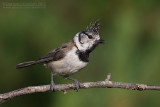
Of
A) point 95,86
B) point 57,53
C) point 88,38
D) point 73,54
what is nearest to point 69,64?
point 73,54

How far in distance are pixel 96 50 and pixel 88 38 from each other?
167mm

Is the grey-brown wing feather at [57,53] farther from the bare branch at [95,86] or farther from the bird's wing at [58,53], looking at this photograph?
the bare branch at [95,86]

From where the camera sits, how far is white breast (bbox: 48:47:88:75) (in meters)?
4.11

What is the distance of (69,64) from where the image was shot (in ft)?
13.6

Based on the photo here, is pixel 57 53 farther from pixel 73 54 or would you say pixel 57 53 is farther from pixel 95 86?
pixel 95 86

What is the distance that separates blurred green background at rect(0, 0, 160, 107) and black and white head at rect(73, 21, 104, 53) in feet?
0.29

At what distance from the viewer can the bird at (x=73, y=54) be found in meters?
4.13

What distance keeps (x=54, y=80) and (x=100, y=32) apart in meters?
0.78

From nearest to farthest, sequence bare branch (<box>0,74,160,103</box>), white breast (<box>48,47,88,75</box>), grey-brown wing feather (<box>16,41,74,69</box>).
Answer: bare branch (<box>0,74,160,103</box>)
white breast (<box>48,47,88,75</box>)
grey-brown wing feather (<box>16,41,74,69</box>)

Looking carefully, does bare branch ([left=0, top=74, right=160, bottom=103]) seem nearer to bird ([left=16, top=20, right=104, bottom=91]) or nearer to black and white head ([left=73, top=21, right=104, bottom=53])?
bird ([left=16, top=20, right=104, bottom=91])

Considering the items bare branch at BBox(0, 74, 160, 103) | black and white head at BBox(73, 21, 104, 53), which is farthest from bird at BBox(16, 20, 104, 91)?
bare branch at BBox(0, 74, 160, 103)

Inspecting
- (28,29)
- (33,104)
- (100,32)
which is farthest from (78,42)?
(33,104)

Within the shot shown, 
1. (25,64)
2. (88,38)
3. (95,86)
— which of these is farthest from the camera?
(88,38)

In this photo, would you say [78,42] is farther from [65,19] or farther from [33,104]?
[33,104]
